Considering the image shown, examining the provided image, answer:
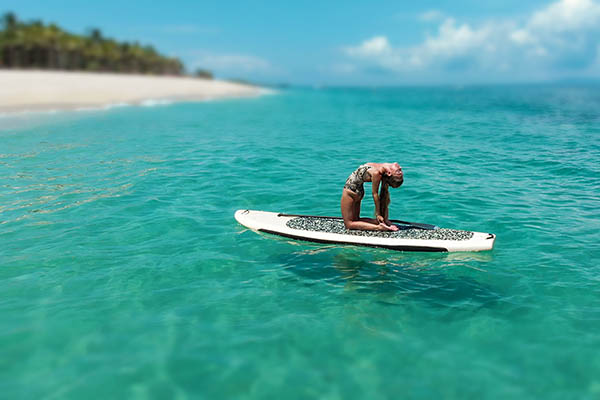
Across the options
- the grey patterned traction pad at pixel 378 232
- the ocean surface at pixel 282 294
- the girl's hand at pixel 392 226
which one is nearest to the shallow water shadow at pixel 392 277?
the ocean surface at pixel 282 294

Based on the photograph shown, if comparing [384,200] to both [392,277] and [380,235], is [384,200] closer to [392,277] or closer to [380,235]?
[380,235]

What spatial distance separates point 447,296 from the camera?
28.1 feet

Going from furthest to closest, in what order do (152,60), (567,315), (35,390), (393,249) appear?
(152,60), (393,249), (567,315), (35,390)

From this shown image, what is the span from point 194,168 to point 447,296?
14694 millimetres

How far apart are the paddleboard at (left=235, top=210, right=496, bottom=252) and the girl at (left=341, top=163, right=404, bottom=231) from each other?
8.2 inches

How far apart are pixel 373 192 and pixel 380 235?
1.10m

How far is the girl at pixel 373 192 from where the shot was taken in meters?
10.1

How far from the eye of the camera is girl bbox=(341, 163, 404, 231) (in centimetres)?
1012

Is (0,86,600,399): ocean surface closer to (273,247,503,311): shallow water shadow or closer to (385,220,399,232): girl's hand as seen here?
(273,247,503,311): shallow water shadow

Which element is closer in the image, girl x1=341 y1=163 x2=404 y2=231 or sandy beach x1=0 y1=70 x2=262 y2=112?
girl x1=341 y1=163 x2=404 y2=231

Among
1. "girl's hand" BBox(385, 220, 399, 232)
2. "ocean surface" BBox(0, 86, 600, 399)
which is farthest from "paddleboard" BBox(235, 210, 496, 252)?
"ocean surface" BBox(0, 86, 600, 399)

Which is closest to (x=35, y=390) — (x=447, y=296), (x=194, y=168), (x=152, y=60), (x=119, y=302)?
(x=119, y=302)

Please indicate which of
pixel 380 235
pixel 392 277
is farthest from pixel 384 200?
pixel 392 277

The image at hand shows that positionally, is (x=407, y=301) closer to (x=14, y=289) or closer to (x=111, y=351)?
(x=111, y=351)
